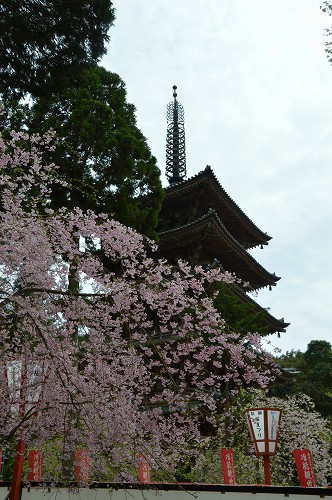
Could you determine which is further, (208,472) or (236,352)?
(208,472)

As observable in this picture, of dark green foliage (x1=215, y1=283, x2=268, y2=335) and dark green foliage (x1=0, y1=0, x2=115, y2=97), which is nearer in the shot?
dark green foliage (x1=0, y1=0, x2=115, y2=97)

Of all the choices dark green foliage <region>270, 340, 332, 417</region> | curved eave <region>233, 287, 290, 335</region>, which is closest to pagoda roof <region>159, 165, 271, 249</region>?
curved eave <region>233, 287, 290, 335</region>

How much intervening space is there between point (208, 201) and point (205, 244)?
8.98 feet

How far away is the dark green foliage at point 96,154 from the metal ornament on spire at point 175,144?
46.1 ft

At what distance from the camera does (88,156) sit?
41.4 ft

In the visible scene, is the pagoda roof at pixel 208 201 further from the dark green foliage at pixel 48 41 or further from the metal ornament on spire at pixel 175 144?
the dark green foliage at pixel 48 41

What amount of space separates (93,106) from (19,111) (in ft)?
6.06

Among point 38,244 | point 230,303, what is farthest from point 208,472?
point 38,244

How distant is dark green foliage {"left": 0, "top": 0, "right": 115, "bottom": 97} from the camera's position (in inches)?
274

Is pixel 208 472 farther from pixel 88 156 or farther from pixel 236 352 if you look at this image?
pixel 88 156

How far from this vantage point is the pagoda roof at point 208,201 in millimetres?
20234

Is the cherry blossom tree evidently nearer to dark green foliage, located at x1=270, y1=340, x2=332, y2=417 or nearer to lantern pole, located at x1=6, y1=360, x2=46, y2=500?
lantern pole, located at x1=6, y1=360, x2=46, y2=500

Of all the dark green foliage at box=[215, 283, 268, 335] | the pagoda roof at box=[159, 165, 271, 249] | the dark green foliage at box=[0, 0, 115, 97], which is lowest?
the dark green foliage at box=[215, 283, 268, 335]

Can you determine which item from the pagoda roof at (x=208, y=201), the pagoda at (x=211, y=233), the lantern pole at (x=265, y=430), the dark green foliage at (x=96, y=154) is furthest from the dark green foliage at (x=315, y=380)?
the lantern pole at (x=265, y=430)
